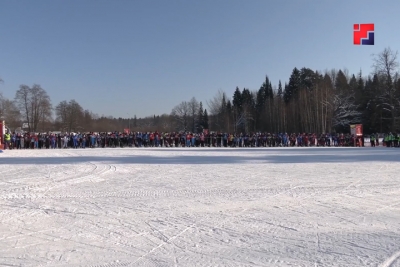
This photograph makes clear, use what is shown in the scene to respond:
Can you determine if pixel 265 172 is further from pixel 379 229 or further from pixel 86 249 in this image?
pixel 86 249

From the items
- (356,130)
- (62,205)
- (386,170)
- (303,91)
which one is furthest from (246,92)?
(62,205)

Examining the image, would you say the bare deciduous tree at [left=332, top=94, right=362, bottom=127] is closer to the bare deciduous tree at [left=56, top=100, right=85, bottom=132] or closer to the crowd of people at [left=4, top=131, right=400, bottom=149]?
the crowd of people at [left=4, top=131, right=400, bottom=149]

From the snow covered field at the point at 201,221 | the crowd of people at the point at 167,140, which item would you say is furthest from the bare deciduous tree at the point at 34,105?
the snow covered field at the point at 201,221

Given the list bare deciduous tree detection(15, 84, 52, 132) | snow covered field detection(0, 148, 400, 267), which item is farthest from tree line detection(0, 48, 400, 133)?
snow covered field detection(0, 148, 400, 267)

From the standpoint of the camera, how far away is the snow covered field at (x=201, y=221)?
199 inches

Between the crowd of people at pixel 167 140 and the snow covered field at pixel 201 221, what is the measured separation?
22.9 m

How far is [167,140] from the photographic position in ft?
119

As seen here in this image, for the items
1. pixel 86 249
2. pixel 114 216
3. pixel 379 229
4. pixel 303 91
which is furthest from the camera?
pixel 303 91

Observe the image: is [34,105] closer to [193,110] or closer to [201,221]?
[193,110]

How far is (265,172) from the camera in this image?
14.3 m

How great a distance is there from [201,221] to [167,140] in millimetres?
29624

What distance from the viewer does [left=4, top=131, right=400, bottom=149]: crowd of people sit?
3447 cm

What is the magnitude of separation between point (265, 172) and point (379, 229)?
801 centimetres

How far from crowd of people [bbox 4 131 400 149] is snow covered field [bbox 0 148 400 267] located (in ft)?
75.0
